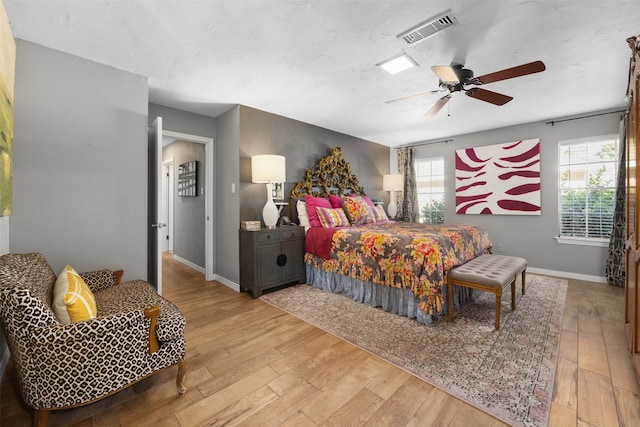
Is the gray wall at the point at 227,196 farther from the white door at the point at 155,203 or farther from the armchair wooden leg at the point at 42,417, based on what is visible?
the armchair wooden leg at the point at 42,417

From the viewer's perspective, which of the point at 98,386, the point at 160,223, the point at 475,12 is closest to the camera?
the point at 98,386

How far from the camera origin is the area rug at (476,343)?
1577 mm

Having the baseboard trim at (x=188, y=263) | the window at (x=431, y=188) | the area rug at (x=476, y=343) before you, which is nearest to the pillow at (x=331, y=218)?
the area rug at (x=476, y=343)

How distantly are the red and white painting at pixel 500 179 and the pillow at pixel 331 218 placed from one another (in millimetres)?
2627

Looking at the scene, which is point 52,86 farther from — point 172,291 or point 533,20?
point 533,20

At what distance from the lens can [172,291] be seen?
351 cm

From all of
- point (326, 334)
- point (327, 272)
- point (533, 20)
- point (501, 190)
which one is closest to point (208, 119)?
point (327, 272)

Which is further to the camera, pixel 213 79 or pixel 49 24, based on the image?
pixel 213 79

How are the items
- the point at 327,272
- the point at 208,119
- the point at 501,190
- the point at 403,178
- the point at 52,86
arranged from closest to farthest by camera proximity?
the point at 52,86 < the point at 327,272 < the point at 208,119 < the point at 501,190 < the point at 403,178

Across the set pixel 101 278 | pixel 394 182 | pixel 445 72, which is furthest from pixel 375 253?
pixel 394 182

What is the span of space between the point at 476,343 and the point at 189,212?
184 inches

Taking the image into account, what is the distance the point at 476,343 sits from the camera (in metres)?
2.15

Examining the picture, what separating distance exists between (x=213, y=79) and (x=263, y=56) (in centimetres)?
75

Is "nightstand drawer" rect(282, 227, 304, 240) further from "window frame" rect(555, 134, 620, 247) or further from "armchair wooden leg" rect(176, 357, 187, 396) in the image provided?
"window frame" rect(555, 134, 620, 247)
